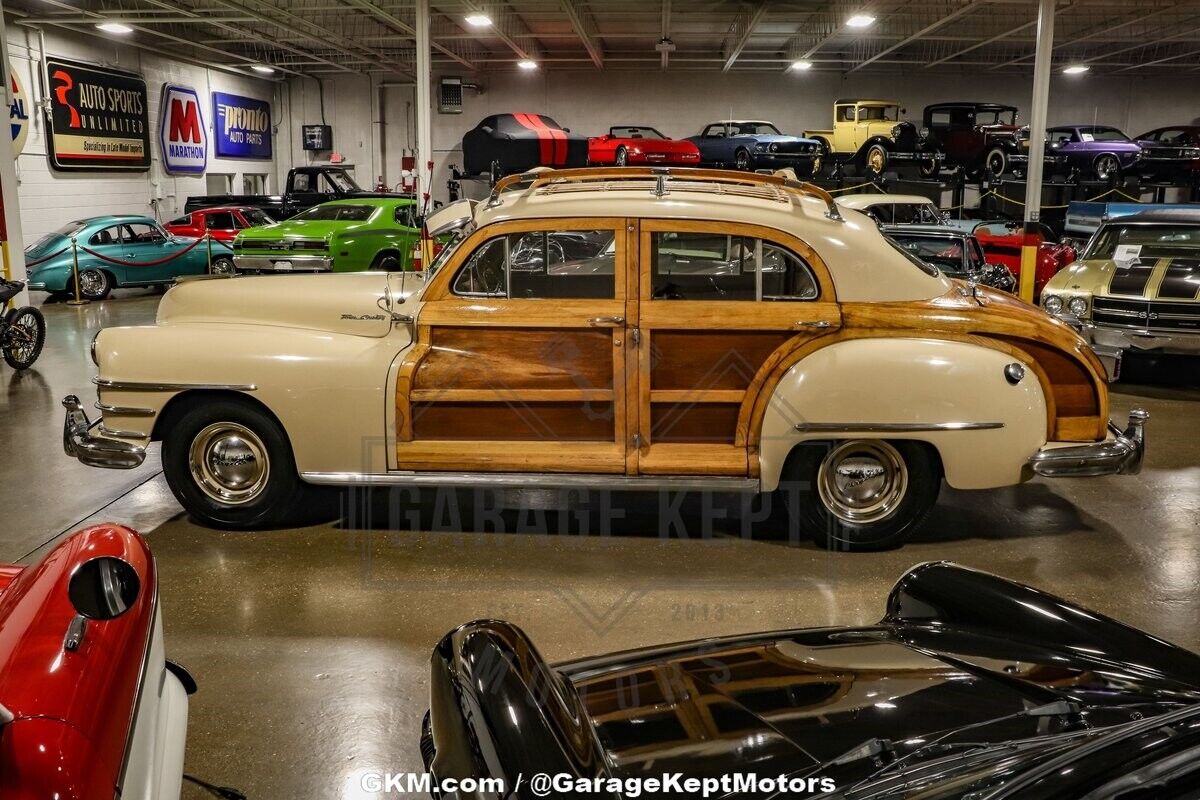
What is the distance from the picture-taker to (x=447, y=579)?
4.67 meters

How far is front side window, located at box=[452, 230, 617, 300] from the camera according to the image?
4.96m

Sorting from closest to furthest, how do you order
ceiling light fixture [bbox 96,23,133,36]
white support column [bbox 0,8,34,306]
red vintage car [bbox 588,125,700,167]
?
white support column [bbox 0,8,34,306] < ceiling light fixture [bbox 96,23,133,36] < red vintage car [bbox 588,125,700,167]

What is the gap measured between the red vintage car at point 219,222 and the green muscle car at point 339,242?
346 cm

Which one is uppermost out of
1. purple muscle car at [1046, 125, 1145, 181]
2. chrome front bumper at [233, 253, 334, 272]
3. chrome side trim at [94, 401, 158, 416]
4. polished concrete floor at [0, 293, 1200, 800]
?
purple muscle car at [1046, 125, 1145, 181]

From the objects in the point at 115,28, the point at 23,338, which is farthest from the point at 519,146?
the point at 23,338

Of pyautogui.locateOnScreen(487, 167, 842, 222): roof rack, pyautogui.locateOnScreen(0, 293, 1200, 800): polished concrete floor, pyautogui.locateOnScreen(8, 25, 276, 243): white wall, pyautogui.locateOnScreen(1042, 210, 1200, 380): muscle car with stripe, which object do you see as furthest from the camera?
pyautogui.locateOnScreen(8, 25, 276, 243): white wall

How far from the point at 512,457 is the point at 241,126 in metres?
25.4

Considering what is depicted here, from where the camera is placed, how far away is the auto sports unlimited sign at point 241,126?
25.8m

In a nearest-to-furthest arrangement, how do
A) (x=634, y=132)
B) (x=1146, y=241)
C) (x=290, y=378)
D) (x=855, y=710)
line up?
(x=855, y=710)
(x=290, y=378)
(x=1146, y=241)
(x=634, y=132)

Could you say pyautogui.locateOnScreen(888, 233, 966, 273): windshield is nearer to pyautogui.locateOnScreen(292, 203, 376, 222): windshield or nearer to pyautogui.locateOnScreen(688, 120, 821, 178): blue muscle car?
pyautogui.locateOnScreen(292, 203, 376, 222): windshield

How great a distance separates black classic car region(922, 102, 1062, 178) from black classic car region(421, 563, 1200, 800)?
18180 millimetres

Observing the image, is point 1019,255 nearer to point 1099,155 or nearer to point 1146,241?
point 1146,241

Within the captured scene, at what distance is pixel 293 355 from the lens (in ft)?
16.3

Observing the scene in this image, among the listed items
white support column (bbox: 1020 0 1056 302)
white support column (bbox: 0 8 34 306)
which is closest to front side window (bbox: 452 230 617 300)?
white support column (bbox: 0 8 34 306)
